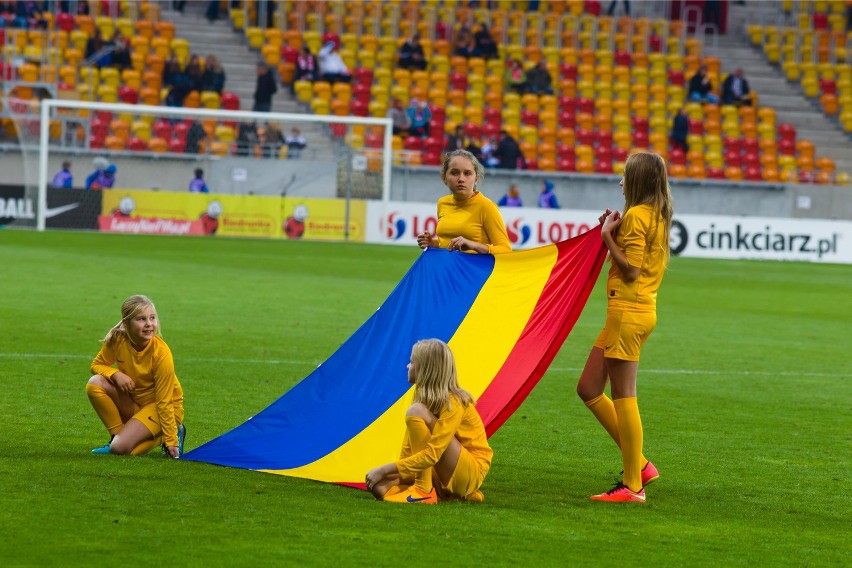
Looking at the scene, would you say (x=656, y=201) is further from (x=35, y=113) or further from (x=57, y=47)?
(x=57, y=47)

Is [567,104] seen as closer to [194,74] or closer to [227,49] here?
[227,49]

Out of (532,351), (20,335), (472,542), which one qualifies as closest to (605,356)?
(532,351)

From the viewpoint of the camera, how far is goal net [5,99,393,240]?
1128 inches

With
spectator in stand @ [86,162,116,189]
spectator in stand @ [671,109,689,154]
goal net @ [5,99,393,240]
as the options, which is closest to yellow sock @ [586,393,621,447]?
goal net @ [5,99,393,240]

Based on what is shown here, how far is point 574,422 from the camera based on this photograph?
9328 mm

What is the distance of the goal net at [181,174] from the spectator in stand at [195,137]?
2 centimetres

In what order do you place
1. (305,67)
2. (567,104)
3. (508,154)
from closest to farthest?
(508,154)
(305,67)
(567,104)

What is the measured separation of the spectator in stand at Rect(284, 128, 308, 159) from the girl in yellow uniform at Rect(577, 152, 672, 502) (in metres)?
23.8

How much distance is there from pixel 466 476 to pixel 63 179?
2364 centimetres

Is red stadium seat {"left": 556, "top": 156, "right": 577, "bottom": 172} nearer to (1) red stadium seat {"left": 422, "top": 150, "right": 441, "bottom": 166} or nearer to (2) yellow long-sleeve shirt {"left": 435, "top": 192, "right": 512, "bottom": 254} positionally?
(1) red stadium seat {"left": 422, "top": 150, "right": 441, "bottom": 166}

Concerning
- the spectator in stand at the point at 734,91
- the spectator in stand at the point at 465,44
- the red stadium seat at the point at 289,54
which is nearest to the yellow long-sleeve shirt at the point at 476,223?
the red stadium seat at the point at 289,54

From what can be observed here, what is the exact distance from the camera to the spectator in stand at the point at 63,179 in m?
28.4

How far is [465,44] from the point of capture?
36.7m

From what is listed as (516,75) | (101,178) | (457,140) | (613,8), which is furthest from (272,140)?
(613,8)
